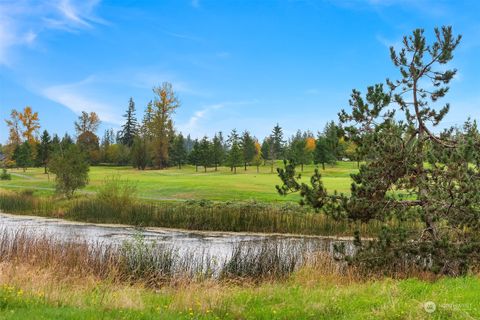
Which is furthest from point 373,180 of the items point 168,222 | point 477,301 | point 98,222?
point 98,222

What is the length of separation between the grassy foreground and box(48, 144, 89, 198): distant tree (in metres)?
24.7

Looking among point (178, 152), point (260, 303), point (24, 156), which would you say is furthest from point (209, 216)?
point (178, 152)

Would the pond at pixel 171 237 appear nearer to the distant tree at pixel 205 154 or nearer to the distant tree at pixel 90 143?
the distant tree at pixel 205 154

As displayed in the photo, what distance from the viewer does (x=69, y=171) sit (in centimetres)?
3170

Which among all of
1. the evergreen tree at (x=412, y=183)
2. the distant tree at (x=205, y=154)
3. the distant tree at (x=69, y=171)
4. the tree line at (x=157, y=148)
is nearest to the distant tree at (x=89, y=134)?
the tree line at (x=157, y=148)

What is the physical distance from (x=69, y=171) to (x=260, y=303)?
1087 inches

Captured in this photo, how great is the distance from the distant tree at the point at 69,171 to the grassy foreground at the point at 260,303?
2466 centimetres

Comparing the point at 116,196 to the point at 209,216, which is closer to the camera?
the point at 209,216

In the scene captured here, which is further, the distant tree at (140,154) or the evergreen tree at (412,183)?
the distant tree at (140,154)

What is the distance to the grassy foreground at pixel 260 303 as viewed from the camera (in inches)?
234

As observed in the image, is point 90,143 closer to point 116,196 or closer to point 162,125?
point 162,125

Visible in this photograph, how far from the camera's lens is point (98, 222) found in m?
25.3

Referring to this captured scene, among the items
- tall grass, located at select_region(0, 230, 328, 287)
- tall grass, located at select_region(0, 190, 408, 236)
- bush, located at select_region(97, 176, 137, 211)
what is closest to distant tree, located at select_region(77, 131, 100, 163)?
tall grass, located at select_region(0, 190, 408, 236)

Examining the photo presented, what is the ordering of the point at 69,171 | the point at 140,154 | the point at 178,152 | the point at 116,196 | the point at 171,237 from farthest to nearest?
the point at 178,152 < the point at 140,154 < the point at 69,171 < the point at 116,196 < the point at 171,237
